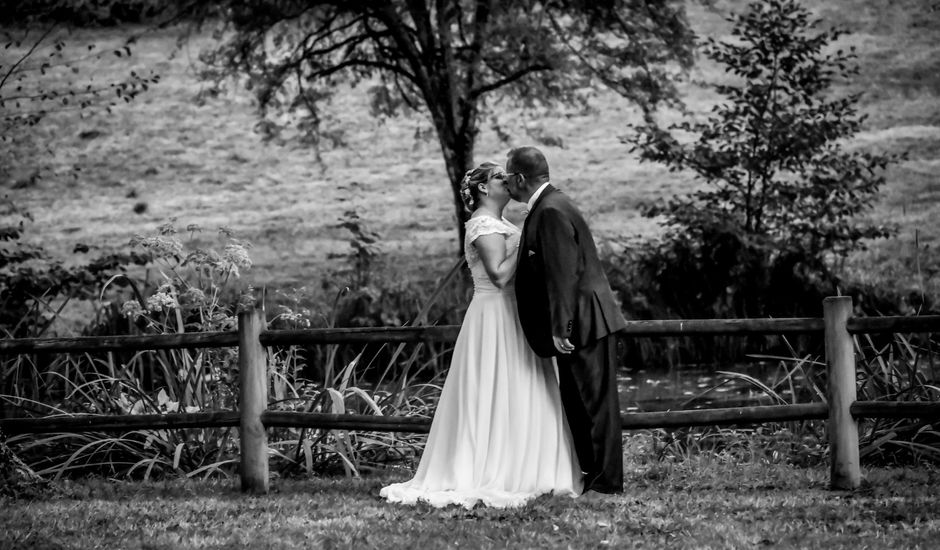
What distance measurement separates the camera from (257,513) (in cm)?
660

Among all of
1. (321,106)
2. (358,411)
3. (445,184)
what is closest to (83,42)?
(321,106)

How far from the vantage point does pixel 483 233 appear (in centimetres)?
682

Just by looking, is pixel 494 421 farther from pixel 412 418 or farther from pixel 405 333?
pixel 405 333

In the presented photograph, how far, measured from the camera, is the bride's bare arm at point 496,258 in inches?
268

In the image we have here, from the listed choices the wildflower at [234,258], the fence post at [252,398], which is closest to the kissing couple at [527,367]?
the fence post at [252,398]

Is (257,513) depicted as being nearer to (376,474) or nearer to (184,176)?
(376,474)

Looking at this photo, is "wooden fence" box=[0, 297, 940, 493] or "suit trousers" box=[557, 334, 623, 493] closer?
"suit trousers" box=[557, 334, 623, 493]

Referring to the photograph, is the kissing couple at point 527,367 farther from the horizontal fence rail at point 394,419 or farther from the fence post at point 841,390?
the fence post at point 841,390

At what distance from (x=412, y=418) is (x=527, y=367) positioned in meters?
0.78

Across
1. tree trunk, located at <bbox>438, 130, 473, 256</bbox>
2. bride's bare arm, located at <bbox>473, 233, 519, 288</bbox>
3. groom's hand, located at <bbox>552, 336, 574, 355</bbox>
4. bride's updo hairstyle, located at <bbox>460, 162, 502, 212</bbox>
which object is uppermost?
tree trunk, located at <bbox>438, 130, 473, 256</bbox>

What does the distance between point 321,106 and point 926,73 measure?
15808mm

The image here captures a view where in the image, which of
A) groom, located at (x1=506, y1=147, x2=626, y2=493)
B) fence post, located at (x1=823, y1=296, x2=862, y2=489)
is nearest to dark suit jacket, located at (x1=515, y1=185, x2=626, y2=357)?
groom, located at (x1=506, y1=147, x2=626, y2=493)

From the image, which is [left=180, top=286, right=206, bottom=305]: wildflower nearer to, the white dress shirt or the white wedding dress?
the white wedding dress

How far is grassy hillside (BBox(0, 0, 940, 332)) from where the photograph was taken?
23094mm
